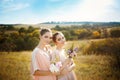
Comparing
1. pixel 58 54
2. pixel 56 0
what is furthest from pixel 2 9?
pixel 58 54

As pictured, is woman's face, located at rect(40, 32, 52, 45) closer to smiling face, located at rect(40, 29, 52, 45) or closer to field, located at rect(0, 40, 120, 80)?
smiling face, located at rect(40, 29, 52, 45)

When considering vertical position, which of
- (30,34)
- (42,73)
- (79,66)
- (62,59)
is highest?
(30,34)

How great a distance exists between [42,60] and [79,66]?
184 cm

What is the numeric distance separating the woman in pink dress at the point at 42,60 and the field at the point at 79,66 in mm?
1677

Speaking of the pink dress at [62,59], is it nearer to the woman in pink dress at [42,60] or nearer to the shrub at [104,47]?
the woman in pink dress at [42,60]

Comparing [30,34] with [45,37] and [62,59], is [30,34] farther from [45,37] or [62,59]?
[45,37]

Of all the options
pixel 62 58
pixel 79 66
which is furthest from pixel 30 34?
pixel 62 58

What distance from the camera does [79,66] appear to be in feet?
15.4

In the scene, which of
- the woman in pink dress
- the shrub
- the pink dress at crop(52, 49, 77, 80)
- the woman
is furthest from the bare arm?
the shrub

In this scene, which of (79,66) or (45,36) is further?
(79,66)

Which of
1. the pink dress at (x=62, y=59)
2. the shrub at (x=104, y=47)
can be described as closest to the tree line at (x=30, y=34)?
the shrub at (x=104, y=47)

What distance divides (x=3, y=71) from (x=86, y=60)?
145cm

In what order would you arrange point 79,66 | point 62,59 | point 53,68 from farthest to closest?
point 79,66
point 62,59
point 53,68

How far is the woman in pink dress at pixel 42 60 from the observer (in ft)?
9.56
